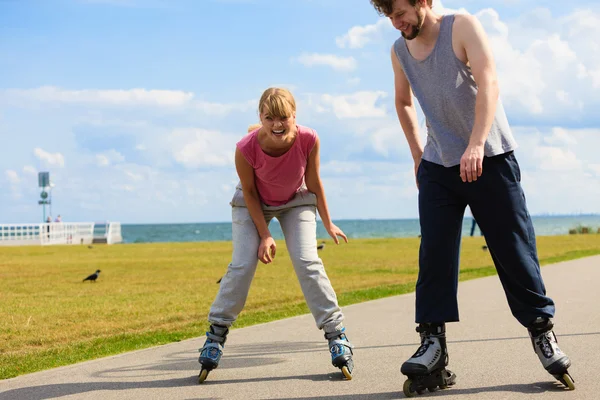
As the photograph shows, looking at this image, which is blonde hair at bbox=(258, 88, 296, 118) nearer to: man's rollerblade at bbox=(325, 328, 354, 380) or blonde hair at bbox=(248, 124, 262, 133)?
blonde hair at bbox=(248, 124, 262, 133)

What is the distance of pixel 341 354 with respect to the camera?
15.7 ft

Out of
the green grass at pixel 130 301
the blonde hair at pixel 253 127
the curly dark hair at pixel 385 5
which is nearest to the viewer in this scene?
the curly dark hair at pixel 385 5

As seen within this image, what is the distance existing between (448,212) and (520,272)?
0.50 metres

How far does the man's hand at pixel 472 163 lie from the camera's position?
156 inches

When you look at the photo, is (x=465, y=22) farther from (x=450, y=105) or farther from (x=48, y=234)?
(x=48, y=234)

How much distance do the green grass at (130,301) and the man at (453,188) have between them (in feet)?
9.52

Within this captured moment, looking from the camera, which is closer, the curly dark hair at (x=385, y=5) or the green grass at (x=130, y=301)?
the curly dark hair at (x=385, y=5)

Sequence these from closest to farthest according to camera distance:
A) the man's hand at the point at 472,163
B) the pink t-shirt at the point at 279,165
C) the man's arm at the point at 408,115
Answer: the man's hand at the point at 472,163, the man's arm at the point at 408,115, the pink t-shirt at the point at 279,165

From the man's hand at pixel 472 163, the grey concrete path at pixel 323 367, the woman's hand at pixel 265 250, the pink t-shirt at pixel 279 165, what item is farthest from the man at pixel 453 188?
the woman's hand at pixel 265 250

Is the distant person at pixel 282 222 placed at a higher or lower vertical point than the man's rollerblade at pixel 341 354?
higher

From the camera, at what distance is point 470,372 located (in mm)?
4828

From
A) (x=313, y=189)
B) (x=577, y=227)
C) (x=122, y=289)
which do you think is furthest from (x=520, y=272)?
(x=577, y=227)

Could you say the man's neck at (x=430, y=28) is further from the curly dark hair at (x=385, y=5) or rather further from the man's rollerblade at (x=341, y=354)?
the man's rollerblade at (x=341, y=354)

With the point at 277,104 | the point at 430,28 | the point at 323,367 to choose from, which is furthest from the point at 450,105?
the point at 323,367
